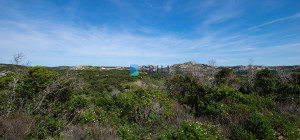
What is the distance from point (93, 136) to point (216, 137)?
3.41 meters

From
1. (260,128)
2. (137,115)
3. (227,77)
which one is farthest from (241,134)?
(227,77)

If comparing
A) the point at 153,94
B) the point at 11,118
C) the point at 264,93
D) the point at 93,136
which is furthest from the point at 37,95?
the point at 264,93

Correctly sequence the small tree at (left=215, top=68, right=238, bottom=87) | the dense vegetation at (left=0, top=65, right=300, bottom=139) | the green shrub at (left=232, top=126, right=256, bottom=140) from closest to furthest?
1. the green shrub at (left=232, top=126, right=256, bottom=140)
2. the dense vegetation at (left=0, top=65, right=300, bottom=139)
3. the small tree at (left=215, top=68, right=238, bottom=87)

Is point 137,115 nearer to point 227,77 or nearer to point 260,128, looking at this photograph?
point 260,128

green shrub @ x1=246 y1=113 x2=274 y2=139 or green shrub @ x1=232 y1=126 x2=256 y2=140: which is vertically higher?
green shrub @ x1=246 y1=113 x2=274 y2=139

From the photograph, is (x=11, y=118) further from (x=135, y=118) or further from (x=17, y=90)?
(x=135, y=118)

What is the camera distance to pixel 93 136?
13.1 feet

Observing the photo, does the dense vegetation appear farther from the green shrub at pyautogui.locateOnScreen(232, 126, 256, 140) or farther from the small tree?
the small tree

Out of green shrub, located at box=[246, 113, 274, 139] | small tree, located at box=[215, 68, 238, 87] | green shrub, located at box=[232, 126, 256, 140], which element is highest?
small tree, located at box=[215, 68, 238, 87]

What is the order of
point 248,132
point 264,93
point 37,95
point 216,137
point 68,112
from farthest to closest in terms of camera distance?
point 264,93
point 37,95
point 68,112
point 248,132
point 216,137

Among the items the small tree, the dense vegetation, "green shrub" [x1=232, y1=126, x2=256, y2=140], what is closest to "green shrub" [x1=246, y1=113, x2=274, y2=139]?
the dense vegetation

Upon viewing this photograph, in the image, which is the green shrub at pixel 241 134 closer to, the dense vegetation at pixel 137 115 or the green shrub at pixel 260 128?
the dense vegetation at pixel 137 115

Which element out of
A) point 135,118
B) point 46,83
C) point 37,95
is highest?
point 46,83

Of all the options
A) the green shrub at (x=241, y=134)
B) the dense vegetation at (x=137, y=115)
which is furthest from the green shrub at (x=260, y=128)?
the green shrub at (x=241, y=134)
